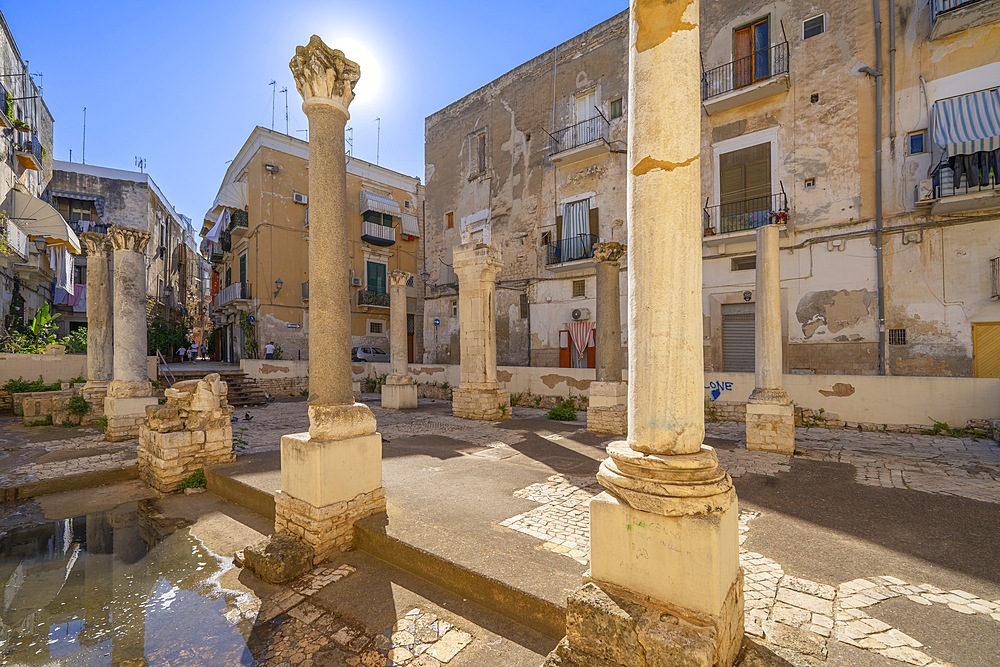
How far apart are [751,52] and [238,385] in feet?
62.0

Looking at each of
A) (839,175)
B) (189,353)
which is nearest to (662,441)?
(839,175)

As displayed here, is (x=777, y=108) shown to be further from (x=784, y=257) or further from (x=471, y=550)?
(x=471, y=550)

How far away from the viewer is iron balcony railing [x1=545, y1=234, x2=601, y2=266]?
52.9 feet

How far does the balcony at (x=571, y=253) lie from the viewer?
15984 millimetres

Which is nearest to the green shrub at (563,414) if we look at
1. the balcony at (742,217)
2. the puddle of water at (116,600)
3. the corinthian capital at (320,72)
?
the balcony at (742,217)

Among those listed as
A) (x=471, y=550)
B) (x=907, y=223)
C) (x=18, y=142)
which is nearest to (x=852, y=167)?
(x=907, y=223)

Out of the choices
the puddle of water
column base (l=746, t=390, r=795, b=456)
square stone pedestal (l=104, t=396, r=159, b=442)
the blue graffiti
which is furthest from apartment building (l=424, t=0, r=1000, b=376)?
the puddle of water

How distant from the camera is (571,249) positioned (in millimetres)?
16562

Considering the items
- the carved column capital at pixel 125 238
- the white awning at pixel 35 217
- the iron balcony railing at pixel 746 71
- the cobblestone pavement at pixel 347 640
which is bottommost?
the cobblestone pavement at pixel 347 640

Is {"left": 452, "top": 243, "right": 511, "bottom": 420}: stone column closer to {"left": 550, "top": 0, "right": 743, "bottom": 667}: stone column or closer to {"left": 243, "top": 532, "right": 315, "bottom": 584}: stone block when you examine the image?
{"left": 243, "top": 532, "right": 315, "bottom": 584}: stone block

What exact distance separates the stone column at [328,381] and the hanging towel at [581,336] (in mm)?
12439

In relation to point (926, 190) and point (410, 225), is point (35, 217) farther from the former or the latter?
point (926, 190)

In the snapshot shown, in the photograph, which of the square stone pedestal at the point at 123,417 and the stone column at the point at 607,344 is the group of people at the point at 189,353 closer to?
the square stone pedestal at the point at 123,417

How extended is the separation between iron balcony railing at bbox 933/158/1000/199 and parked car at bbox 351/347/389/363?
19.6 meters
